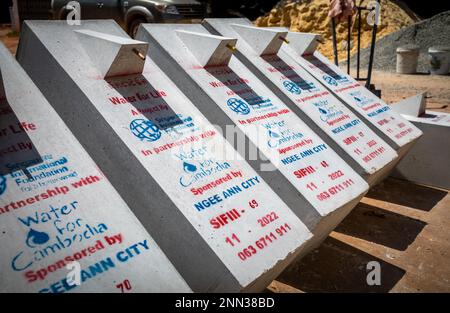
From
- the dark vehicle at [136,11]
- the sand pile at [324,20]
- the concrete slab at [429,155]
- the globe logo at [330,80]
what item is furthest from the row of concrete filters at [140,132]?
Result: the sand pile at [324,20]

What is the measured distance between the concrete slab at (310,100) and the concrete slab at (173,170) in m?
1.03

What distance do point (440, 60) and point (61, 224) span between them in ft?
34.5

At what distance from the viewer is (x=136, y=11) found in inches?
341

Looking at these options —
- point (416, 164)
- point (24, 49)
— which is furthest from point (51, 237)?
point (416, 164)

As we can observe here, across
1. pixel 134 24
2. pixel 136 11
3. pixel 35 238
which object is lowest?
pixel 134 24

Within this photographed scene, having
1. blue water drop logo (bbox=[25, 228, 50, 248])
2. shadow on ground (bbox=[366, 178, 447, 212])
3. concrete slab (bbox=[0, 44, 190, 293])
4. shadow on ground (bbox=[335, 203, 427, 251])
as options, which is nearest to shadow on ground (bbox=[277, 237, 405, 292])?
shadow on ground (bbox=[335, 203, 427, 251])

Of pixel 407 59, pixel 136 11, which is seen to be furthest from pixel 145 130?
pixel 407 59

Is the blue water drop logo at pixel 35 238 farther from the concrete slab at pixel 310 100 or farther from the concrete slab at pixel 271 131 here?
the concrete slab at pixel 310 100

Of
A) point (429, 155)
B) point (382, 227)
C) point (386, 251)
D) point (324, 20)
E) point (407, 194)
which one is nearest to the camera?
point (386, 251)

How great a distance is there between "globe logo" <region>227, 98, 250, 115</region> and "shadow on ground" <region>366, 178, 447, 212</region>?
1.81m

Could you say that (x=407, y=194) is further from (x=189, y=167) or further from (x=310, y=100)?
(x=189, y=167)

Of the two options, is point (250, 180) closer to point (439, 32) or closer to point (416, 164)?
point (416, 164)

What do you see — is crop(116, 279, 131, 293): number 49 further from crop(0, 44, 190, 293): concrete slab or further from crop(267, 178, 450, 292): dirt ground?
crop(267, 178, 450, 292): dirt ground

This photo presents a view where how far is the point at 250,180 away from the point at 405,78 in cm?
884
